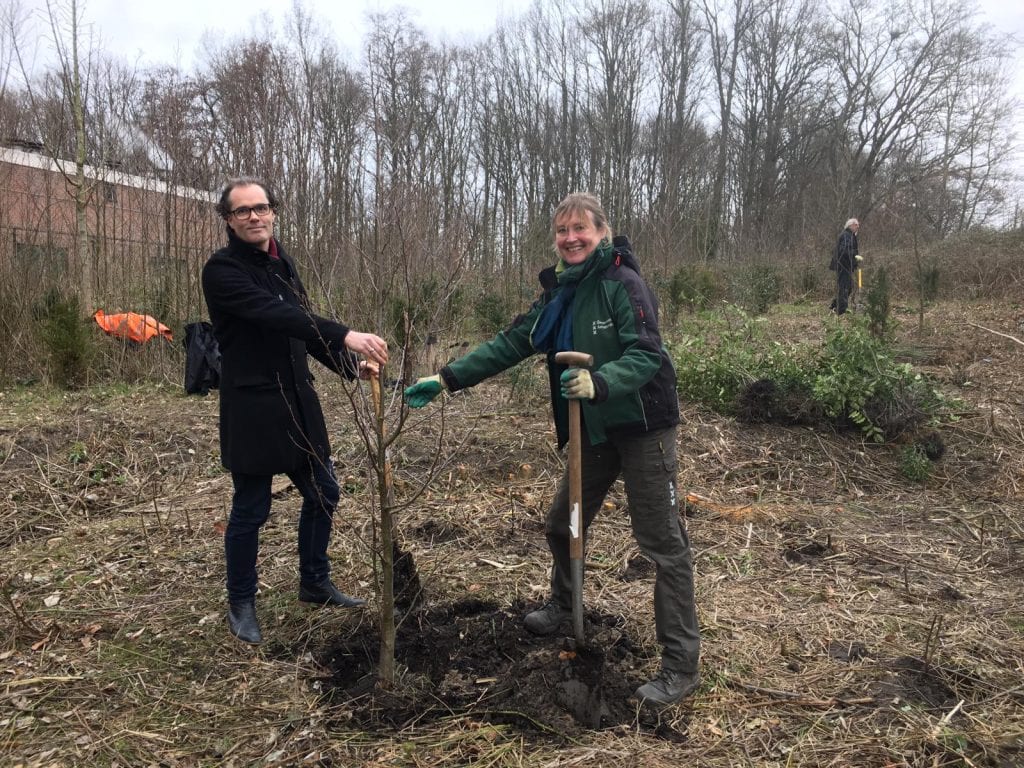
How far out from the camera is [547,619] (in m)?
3.07

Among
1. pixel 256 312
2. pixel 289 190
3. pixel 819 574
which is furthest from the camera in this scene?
pixel 289 190

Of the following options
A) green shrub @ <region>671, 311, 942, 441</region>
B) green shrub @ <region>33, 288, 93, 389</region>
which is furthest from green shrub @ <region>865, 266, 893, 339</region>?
green shrub @ <region>33, 288, 93, 389</region>

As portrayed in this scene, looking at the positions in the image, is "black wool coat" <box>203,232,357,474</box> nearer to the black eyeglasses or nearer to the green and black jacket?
the black eyeglasses

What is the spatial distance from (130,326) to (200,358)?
7.16ft

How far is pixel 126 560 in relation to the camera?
12.8 feet

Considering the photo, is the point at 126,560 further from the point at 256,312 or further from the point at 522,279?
the point at 522,279

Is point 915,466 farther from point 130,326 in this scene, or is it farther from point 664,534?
point 130,326

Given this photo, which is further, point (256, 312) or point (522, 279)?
point (522, 279)

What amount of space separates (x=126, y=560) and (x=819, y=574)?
13.0 ft

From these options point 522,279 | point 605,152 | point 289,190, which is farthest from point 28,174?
point 605,152

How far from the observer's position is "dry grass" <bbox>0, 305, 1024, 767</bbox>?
2.40 m

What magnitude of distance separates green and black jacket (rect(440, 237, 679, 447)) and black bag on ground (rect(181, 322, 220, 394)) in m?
5.46

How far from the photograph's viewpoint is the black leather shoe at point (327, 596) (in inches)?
130

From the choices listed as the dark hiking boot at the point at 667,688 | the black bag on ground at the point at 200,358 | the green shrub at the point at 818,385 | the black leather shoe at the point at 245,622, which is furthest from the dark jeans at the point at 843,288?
the black leather shoe at the point at 245,622
